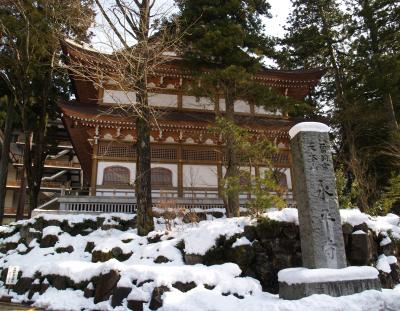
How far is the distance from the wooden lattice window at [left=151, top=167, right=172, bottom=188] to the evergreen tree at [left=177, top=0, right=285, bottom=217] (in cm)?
388

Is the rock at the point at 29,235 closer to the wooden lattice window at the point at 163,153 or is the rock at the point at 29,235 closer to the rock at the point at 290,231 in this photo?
the wooden lattice window at the point at 163,153

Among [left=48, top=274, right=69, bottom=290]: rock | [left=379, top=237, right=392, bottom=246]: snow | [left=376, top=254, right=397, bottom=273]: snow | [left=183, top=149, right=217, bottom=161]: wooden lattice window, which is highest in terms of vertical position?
[left=183, top=149, right=217, bottom=161]: wooden lattice window

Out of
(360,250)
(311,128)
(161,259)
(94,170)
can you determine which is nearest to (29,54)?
(94,170)

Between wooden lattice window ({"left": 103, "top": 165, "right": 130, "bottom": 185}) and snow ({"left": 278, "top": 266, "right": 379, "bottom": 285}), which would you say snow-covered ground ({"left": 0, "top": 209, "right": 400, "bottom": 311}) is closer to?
snow ({"left": 278, "top": 266, "right": 379, "bottom": 285})

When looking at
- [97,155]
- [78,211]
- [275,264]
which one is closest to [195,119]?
[97,155]

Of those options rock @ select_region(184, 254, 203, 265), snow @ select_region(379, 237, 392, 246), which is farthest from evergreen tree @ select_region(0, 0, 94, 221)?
snow @ select_region(379, 237, 392, 246)

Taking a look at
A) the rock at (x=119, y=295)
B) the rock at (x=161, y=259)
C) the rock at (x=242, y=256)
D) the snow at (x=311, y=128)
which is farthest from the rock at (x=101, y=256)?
the snow at (x=311, y=128)

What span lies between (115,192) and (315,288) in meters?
11.1

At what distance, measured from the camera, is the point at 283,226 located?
9.17 meters

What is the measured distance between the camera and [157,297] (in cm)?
755

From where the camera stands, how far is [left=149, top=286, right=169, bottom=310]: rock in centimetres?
747

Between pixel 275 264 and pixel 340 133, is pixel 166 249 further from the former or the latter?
pixel 340 133

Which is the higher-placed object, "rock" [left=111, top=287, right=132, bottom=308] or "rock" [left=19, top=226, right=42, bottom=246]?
"rock" [left=19, top=226, right=42, bottom=246]

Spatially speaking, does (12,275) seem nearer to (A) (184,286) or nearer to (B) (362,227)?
(A) (184,286)
